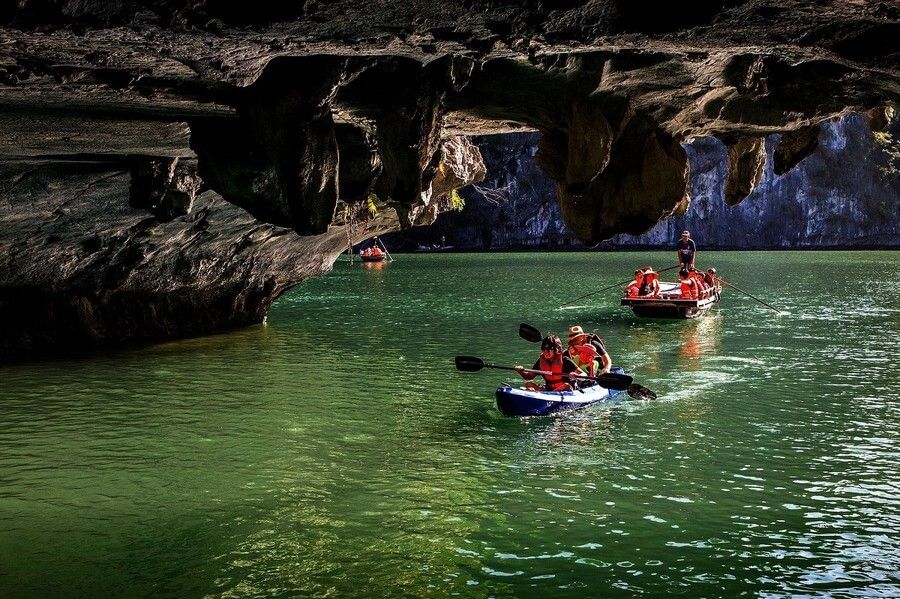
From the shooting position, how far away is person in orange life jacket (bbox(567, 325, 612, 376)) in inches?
695

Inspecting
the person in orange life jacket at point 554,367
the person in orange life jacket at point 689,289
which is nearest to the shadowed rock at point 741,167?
the person in orange life jacket at point 554,367

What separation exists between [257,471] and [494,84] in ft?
21.4

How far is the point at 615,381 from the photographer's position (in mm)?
15445

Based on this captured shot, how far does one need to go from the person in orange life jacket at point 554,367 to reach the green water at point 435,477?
0.70m

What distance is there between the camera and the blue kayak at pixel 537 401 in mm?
15672

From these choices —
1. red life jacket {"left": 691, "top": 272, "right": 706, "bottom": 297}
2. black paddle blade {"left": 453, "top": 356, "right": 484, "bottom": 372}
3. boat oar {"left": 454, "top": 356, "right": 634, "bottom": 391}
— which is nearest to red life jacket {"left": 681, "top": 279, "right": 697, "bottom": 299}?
red life jacket {"left": 691, "top": 272, "right": 706, "bottom": 297}

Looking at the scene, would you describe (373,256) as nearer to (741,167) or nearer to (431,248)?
(431,248)

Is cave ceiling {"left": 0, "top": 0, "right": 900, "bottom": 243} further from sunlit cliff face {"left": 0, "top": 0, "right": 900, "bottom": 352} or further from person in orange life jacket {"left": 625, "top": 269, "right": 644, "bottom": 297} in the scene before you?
person in orange life jacket {"left": 625, "top": 269, "right": 644, "bottom": 297}

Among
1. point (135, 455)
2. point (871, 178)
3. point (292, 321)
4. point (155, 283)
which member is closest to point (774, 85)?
point (135, 455)

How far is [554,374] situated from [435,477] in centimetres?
481

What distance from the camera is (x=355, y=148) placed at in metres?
15.9

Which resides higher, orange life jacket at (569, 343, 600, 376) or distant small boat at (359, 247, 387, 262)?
distant small boat at (359, 247, 387, 262)

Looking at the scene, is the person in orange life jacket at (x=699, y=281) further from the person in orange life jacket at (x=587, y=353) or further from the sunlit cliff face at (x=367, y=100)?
the person in orange life jacket at (x=587, y=353)

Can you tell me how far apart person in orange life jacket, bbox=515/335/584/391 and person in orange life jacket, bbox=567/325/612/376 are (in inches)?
19.8
